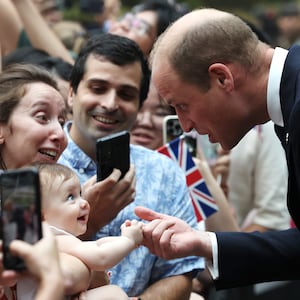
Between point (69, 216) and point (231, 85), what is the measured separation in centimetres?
92

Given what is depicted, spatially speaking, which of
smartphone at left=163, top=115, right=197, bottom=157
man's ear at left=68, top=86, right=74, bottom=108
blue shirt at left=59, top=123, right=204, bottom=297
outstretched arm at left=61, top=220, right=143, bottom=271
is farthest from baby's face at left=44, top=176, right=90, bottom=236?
smartphone at left=163, top=115, right=197, bottom=157

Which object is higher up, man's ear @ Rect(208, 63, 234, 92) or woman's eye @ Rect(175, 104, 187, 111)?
man's ear @ Rect(208, 63, 234, 92)

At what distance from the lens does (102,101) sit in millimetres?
4723

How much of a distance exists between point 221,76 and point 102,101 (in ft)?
3.17

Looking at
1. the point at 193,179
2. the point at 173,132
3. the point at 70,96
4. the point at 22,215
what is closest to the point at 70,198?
the point at 22,215

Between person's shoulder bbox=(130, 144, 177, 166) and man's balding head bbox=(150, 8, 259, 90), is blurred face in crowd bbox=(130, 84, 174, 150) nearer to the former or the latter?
person's shoulder bbox=(130, 144, 177, 166)

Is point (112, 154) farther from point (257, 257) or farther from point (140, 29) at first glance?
point (140, 29)

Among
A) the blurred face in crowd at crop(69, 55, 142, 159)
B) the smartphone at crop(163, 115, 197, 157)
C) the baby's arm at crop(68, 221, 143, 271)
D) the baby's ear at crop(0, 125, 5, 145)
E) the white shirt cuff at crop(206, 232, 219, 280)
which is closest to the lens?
the baby's arm at crop(68, 221, 143, 271)

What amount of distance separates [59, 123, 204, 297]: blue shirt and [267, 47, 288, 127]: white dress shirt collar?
33.7 inches

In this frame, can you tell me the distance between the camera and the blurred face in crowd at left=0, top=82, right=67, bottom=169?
3812 mm

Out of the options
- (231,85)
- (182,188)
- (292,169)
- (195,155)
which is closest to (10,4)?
(195,155)

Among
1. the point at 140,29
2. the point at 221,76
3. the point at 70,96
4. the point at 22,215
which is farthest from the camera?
the point at 140,29

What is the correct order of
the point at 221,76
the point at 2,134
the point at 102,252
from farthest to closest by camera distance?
the point at 221,76 → the point at 2,134 → the point at 102,252

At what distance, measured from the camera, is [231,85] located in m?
3.92
